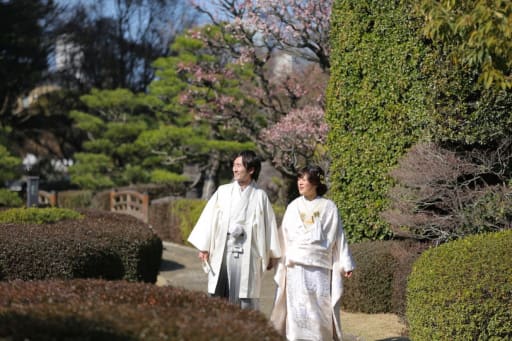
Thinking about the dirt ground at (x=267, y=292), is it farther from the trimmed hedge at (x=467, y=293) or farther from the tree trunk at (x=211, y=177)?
the tree trunk at (x=211, y=177)

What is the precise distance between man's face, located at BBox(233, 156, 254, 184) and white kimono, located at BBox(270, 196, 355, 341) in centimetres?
55

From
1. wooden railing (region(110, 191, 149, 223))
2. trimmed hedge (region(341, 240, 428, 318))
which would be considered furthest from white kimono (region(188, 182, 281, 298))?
wooden railing (region(110, 191, 149, 223))

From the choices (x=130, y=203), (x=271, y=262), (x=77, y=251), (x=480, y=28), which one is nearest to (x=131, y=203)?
(x=130, y=203)

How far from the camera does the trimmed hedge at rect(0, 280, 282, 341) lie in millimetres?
3561

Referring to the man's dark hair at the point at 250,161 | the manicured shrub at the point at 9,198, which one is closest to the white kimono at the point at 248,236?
the man's dark hair at the point at 250,161

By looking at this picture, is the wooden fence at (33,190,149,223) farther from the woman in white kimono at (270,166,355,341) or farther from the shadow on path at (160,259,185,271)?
the woman in white kimono at (270,166,355,341)

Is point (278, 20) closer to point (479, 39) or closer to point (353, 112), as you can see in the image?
point (353, 112)

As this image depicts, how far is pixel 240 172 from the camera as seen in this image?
652 centimetres

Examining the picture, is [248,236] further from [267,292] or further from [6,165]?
[6,165]

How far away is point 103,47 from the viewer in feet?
110

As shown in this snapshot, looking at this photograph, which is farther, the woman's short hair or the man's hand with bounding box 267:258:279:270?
the man's hand with bounding box 267:258:279:270

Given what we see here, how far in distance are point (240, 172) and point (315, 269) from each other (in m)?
1.08

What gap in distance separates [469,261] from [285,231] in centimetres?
165

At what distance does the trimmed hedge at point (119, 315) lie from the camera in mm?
3561
